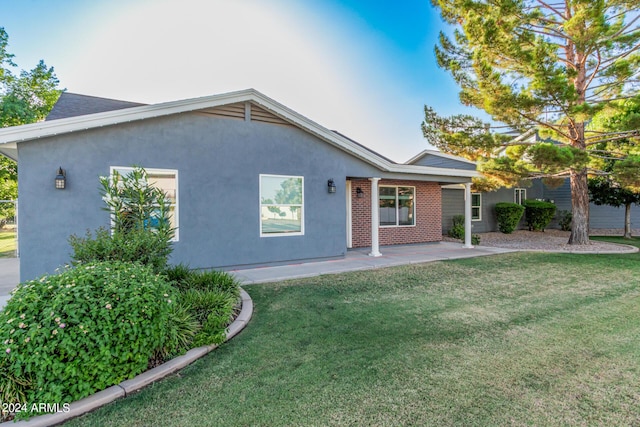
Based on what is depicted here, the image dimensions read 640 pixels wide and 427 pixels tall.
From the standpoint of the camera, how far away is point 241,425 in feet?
8.05

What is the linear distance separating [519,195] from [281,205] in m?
15.9

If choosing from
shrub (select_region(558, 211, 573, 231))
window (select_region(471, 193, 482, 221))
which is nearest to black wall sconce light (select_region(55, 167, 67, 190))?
window (select_region(471, 193, 482, 221))

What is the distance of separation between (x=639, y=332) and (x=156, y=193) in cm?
690

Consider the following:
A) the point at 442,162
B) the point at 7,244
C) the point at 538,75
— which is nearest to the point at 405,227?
the point at 442,162

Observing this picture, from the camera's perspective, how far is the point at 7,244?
14.6 metres

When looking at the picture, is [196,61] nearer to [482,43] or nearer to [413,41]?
[413,41]

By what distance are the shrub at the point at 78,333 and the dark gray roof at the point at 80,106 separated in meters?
6.57

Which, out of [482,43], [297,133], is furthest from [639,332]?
[482,43]

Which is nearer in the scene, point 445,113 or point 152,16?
point 152,16

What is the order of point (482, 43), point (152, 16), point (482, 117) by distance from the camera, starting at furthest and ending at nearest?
point (482, 117) < point (152, 16) < point (482, 43)

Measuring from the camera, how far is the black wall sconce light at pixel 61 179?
20.1 feet

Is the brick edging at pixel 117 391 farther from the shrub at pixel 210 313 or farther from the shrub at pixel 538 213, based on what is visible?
the shrub at pixel 538 213

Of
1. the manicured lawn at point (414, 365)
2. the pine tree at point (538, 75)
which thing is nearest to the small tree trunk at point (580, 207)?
the pine tree at point (538, 75)

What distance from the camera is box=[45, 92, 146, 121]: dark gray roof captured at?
793 cm
